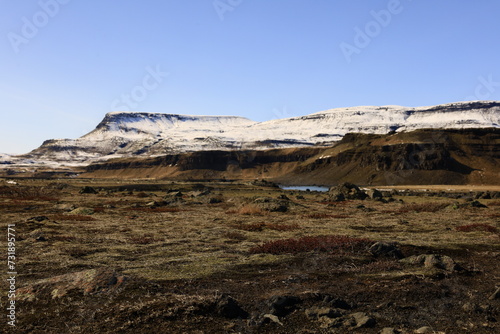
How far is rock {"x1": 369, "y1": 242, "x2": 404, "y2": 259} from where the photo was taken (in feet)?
63.6

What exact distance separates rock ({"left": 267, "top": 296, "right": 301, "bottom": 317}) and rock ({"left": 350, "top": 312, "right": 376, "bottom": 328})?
190cm

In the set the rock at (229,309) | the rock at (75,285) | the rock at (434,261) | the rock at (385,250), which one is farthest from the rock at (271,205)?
the rock at (229,309)

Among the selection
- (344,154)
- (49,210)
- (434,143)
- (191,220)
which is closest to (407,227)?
(191,220)

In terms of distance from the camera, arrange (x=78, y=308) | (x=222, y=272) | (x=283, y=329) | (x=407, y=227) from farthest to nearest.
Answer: (x=407, y=227) → (x=222, y=272) → (x=78, y=308) → (x=283, y=329)

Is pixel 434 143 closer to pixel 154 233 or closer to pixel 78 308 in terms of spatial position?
pixel 154 233

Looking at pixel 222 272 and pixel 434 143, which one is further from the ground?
pixel 434 143

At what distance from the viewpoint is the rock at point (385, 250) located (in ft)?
63.6

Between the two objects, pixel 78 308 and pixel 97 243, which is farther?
pixel 97 243

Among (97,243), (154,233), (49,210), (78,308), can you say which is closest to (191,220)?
(154,233)

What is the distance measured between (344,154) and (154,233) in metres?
167

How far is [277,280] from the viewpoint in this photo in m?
15.2

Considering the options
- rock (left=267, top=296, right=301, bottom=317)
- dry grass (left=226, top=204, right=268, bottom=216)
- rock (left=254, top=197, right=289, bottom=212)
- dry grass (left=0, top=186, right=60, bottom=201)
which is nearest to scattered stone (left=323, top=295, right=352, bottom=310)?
rock (left=267, top=296, right=301, bottom=317)

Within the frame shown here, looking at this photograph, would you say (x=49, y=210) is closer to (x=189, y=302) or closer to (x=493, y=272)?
(x=189, y=302)

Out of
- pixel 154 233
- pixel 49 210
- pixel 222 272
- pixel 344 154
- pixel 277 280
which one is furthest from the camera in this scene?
pixel 344 154
